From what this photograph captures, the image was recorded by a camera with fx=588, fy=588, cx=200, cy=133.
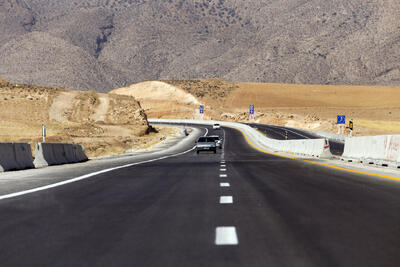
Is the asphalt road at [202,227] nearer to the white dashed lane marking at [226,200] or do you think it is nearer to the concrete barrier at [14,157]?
A: the white dashed lane marking at [226,200]

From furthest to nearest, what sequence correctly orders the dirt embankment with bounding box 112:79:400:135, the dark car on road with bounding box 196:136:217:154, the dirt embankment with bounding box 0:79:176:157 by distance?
the dirt embankment with bounding box 112:79:400:135
the dirt embankment with bounding box 0:79:176:157
the dark car on road with bounding box 196:136:217:154

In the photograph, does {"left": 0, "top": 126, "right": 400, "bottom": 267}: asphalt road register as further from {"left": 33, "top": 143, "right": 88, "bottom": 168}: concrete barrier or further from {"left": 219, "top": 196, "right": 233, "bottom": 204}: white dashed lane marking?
{"left": 33, "top": 143, "right": 88, "bottom": 168}: concrete barrier

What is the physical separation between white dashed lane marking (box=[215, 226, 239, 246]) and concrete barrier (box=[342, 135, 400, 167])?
15261 mm

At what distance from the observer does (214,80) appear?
7776 inches

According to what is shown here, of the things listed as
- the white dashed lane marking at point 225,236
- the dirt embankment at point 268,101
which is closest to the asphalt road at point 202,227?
the white dashed lane marking at point 225,236

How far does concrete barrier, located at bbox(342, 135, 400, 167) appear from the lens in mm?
22141

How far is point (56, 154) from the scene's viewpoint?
2597cm

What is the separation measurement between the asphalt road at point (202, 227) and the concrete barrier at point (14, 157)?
25.0ft

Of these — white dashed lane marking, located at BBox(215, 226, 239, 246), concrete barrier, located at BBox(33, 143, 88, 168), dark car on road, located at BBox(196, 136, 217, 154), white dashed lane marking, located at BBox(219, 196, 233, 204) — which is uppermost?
white dashed lane marking, located at BBox(215, 226, 239, 246)

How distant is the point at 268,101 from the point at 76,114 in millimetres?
95909

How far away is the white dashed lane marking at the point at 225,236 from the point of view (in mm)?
6708

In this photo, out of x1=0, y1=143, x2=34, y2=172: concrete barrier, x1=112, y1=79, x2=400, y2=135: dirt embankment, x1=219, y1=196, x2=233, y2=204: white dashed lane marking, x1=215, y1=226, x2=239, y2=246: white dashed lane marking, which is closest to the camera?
x1=215, y1=226, x2=239, y2=246: white dashed lane marking

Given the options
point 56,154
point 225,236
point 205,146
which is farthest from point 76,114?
point 225,236

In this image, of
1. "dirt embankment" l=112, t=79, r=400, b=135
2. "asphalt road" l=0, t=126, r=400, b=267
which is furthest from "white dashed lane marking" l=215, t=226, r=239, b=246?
"dirt embankment" l=112, t=79, r=400, b=135
